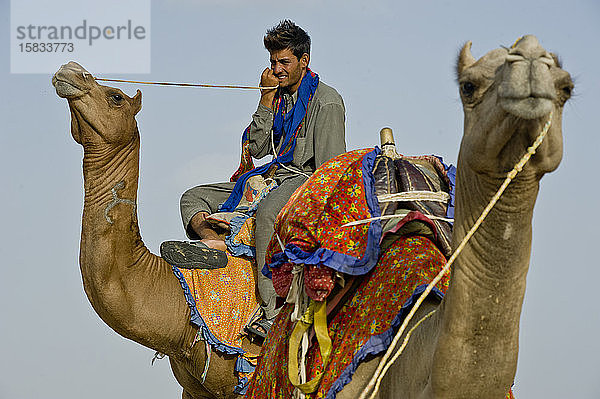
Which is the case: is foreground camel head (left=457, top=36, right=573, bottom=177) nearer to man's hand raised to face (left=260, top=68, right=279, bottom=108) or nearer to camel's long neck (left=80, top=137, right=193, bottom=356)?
camel's long neck (left=80, top=137, right=193, bottom=356)

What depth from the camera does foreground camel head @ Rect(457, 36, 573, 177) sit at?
191cm

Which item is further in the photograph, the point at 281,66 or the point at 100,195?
the point at 281,66

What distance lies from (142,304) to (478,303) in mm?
3084

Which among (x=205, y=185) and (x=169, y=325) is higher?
(x=205, y=185)

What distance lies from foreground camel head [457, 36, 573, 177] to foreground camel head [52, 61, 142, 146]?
2.92 meters

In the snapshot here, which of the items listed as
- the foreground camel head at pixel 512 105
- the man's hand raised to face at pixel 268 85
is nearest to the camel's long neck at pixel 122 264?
the man's hand raised to face at pixel 268 85

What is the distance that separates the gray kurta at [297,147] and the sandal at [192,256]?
0.26 meters

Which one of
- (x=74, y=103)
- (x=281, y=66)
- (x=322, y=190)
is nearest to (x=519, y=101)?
(x=322, y=190)

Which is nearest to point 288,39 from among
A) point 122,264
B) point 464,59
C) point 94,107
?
point 94,107

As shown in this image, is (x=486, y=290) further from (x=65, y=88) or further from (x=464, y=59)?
(x=65, y=88)

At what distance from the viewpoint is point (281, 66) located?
18.1 ft

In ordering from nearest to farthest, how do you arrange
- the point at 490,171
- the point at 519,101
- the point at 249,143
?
the point at 519,101, the point at 490,171, the point at 249,143

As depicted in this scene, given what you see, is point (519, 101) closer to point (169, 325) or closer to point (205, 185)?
point (169, 325)

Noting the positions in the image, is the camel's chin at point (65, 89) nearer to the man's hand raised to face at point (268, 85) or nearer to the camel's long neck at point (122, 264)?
the camel's long neck at point (122, 264)
